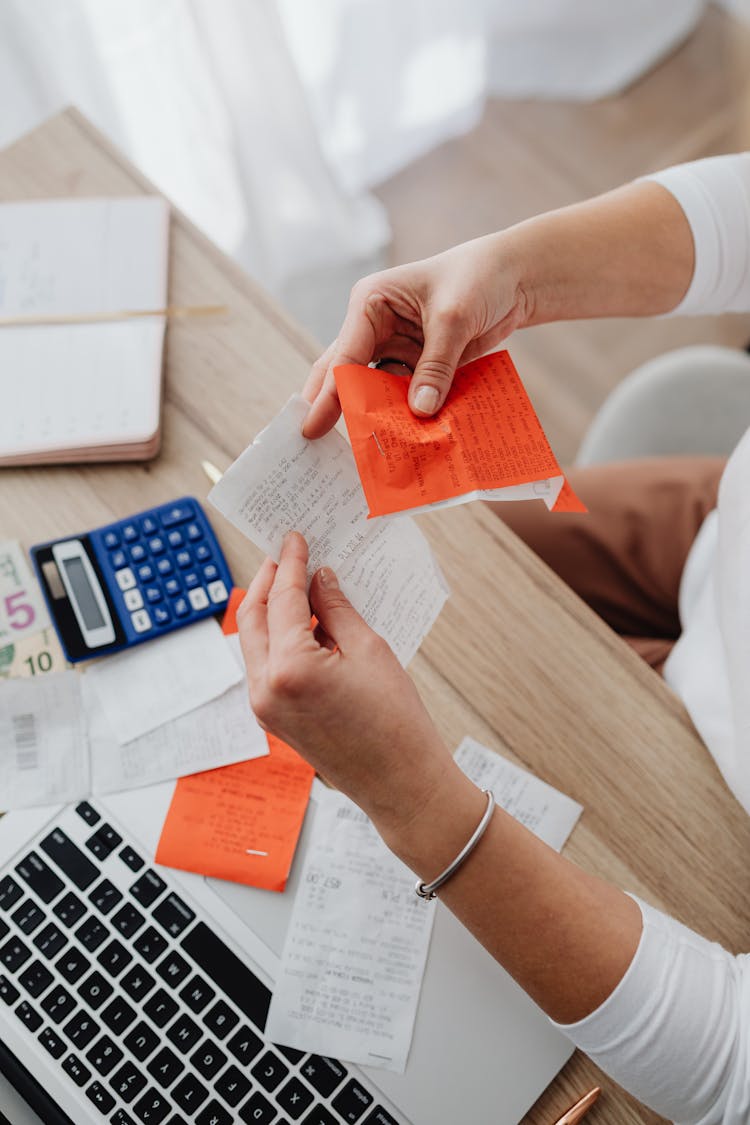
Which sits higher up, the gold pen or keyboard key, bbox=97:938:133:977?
keyboard key, bbox=97:938:133:977

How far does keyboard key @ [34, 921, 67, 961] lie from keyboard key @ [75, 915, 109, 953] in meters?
0.01

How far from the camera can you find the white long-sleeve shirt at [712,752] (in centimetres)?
64

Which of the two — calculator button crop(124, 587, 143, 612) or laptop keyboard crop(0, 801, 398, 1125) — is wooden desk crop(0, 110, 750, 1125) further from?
laptop keyboard crop(0, 801, 398, 1125)

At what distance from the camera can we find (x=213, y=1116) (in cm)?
67

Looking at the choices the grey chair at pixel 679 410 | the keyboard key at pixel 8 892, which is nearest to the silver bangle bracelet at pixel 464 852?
the keyboard key at pixel 8 892

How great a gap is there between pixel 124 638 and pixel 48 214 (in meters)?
0.49

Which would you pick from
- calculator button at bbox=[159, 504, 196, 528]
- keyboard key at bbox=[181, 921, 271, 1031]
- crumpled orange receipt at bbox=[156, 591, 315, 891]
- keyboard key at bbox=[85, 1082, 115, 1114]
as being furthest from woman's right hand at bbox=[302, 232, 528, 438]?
keyboard key at bbox=[85, 1082, 115, 1114]

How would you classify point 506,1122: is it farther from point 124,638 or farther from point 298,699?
point 124,638

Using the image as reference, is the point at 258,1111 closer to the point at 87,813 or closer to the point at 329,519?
the point at 87,813

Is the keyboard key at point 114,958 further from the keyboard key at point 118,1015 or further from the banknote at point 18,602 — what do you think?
the banknote at point 18,602

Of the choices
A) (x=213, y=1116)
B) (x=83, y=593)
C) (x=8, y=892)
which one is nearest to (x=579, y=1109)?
(x=213, y=1116)

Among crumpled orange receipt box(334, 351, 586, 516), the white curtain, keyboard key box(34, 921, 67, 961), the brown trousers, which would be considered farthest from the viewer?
the white curtain

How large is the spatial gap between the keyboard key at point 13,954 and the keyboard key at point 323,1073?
0.78ft

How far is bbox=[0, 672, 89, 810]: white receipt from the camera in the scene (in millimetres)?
756
